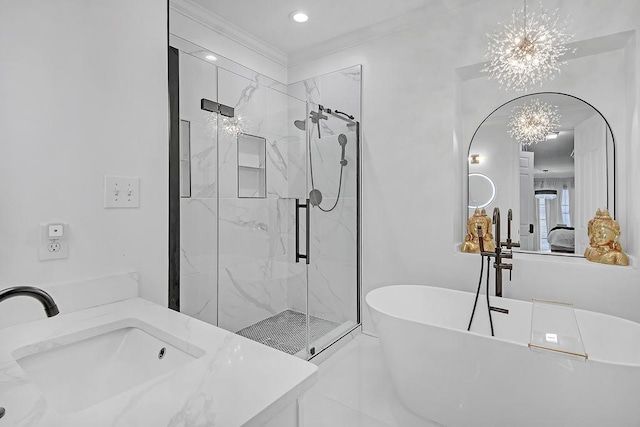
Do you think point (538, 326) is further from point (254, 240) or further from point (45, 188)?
point (45, 188)

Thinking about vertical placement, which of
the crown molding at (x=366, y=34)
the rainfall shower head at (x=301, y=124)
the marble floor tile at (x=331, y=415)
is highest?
the crown molding at (x=366, y=34)

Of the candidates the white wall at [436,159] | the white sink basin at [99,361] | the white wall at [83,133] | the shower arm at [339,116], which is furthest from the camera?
the shower arm at [339,116]

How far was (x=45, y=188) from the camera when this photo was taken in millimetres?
1177

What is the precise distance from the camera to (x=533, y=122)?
2.52m

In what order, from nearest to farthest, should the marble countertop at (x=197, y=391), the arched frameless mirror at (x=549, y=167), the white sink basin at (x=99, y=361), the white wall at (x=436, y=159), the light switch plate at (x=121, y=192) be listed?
the marble countertop at (x=197, y=391) < the white sink basin at (x=99, y=361) < the light switch plate at (x=121, y=192) < the white wall at (x=436, y=159) < the arched frameless mirror at (x=549, y=167)

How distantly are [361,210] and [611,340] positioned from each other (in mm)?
1845

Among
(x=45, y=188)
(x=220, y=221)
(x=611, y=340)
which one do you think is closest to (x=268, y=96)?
(x=220, y=221)

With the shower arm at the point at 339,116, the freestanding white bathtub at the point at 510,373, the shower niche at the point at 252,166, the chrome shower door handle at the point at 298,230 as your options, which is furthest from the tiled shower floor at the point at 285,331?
the shower arm at the point at 339,116

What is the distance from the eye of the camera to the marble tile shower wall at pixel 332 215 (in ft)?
8.43

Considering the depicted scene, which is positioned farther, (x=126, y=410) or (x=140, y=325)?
(x=140, y=325)

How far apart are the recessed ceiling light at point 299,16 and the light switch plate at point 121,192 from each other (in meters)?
1.95

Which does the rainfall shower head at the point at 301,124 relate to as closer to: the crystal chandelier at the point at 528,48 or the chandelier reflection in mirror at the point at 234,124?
the chandelier reflection in mirror at the point at 234,124

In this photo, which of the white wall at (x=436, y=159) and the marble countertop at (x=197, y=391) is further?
the white wall at (x=436, y=159)

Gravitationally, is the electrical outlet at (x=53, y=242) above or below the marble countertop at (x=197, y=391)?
above
